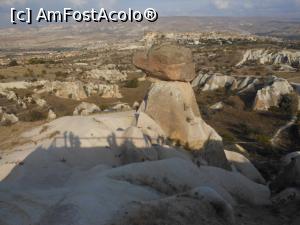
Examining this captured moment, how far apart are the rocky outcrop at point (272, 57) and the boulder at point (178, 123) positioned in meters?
48.4

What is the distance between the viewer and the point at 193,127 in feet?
61.1

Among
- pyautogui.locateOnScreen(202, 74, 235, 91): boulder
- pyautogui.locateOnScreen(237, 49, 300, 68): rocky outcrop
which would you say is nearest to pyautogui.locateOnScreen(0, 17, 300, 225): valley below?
pyautogui.locateOnScreen(202, 74, 235, 91): boulder

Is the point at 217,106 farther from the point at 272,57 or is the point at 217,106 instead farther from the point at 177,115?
the point at 272,57

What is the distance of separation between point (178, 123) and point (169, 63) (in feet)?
8.06

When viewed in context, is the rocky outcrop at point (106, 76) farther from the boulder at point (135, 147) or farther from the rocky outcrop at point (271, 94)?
the boulder at point (135, 147)

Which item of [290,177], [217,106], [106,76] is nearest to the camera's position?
[290,177]

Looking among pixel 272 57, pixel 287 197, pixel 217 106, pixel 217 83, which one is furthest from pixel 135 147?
pixel 272 57

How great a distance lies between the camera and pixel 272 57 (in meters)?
69.0

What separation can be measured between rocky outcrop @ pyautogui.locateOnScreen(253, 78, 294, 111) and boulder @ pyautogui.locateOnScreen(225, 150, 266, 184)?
772 inches

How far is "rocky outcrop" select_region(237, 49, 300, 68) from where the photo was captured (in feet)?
215


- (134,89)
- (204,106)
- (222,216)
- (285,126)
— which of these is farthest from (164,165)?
(134,89)

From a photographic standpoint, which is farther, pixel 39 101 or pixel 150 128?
pixel 39 101

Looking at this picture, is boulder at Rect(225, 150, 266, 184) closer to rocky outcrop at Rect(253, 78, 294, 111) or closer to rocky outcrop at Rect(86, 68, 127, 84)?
rocky outcrop at Rect(253, 78, 294, 111)

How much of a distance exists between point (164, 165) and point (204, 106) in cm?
2751
